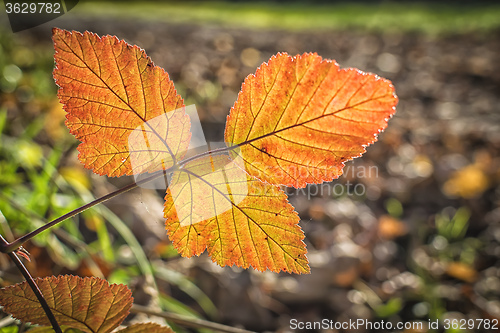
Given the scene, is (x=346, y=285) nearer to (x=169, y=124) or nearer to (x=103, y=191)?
(x=103, y=191)

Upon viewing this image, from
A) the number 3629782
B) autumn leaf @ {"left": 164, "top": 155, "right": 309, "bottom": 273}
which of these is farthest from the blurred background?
the number 3629782

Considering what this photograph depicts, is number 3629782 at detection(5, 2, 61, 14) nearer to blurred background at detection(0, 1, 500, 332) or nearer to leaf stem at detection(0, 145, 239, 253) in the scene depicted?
blurred background at detection(0, 1, 500, 332)

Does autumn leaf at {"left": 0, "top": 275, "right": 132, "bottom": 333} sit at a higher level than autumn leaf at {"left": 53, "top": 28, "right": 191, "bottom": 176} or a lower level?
lower

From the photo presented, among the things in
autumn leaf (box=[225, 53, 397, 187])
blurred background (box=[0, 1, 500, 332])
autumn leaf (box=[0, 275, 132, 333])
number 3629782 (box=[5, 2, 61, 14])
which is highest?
number 3629782 (box=[5, 2, 61, 14])

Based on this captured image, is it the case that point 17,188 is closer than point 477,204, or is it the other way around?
point 17,188

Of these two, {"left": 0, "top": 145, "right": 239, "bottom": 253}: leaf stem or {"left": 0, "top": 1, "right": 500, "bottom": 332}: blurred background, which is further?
{"left": 0, "top": 1, "right": 500, "bottom": 332}: blurred background

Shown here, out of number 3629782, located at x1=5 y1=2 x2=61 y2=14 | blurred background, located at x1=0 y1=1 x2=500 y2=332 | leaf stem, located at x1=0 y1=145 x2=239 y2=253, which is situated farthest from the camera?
number 3629782, located at x1=5 y1=2 x2=61 y2=14

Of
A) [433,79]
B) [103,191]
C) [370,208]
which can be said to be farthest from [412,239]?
[433,79]
